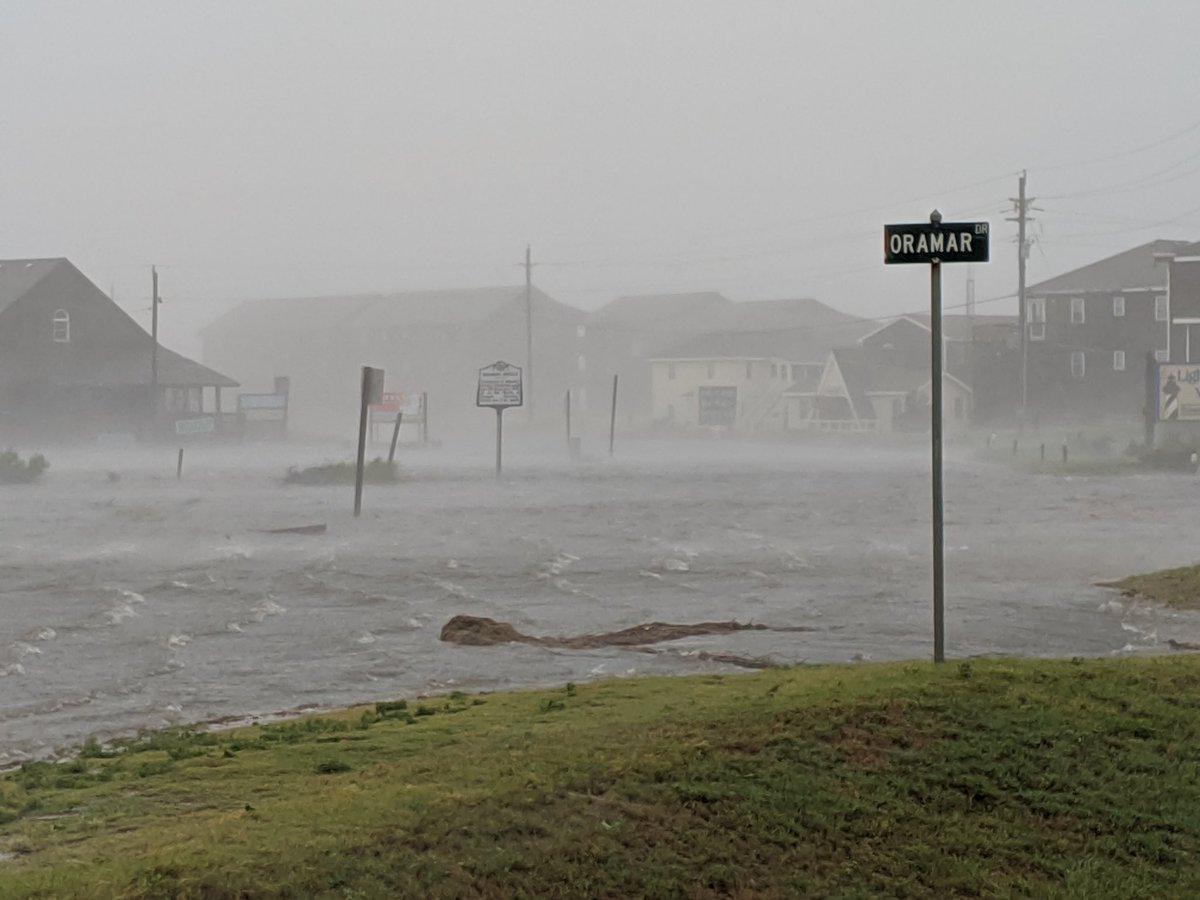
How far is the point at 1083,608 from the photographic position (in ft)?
72.7

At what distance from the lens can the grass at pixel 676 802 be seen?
6.84 metres

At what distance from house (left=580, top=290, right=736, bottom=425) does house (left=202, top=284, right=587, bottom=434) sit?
1497mm

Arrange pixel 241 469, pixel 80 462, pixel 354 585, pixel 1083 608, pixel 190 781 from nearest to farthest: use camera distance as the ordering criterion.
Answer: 1. pixel 190 781
2. pixel 1083 608
3. pixel 354 585
4. pixel 241 469
5. pixel 80 462

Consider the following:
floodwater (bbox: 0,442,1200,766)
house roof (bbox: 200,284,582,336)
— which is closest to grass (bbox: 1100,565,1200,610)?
floodwater (bbox: 0,442,1200,766)

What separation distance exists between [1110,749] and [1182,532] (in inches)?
1078

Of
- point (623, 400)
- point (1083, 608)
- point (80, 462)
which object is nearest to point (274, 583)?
point (1083, 608)

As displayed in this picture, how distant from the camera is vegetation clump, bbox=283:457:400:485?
60.1m

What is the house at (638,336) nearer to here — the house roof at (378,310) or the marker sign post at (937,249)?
the house roof at (378,310)

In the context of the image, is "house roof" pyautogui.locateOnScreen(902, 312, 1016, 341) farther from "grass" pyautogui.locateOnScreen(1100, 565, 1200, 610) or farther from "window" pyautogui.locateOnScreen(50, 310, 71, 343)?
"grass" pyautogui.locateOnScreen(1100, 565, 1200, 610)

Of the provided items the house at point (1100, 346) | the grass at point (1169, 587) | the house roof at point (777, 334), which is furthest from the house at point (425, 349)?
the grass at point (1169, 587)

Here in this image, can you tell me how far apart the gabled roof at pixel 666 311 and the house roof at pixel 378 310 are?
9.08 meters

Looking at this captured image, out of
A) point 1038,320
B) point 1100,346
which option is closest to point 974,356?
point 1038,320

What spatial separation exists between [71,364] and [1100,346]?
51.8 metres

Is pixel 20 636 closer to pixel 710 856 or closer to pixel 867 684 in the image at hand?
pixel 867 684
